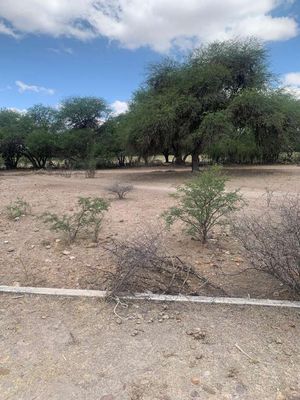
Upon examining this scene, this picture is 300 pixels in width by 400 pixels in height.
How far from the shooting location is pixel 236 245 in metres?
5.52

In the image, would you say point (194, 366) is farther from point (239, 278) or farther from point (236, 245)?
point (236, 245)

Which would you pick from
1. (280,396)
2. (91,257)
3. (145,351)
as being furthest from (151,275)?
(280,396)

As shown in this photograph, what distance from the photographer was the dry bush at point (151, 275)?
389 centimetres

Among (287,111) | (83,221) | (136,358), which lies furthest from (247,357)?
(287,111)

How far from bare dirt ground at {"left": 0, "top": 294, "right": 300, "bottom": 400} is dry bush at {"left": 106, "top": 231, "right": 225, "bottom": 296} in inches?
11.3

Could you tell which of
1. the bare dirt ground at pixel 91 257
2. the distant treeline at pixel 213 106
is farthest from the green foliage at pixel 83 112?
the bare dirt ground at pixel 91 257

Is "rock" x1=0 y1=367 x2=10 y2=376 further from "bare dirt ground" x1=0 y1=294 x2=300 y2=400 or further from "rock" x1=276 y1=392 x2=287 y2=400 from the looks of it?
"rock" x1=276 y1=392 x2=287 y2=400

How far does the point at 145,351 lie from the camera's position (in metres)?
2.97

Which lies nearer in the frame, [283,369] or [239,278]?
[283,369]

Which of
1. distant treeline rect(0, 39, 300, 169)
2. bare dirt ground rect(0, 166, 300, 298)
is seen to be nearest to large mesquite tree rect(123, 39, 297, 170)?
distant treeline rect(0, 39, 300, 169)

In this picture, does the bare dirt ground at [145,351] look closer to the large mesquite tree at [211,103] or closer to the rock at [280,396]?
the rock at [280,396]

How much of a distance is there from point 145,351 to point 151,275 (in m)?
1.35

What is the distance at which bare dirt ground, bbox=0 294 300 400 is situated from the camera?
2.52m

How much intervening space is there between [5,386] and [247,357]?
70.6 inches
